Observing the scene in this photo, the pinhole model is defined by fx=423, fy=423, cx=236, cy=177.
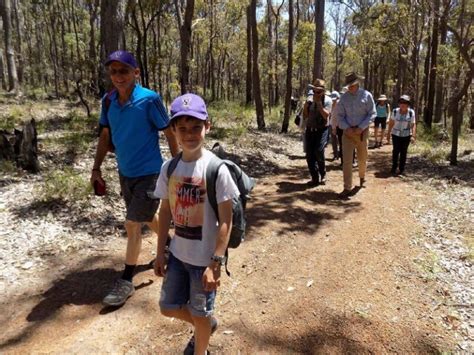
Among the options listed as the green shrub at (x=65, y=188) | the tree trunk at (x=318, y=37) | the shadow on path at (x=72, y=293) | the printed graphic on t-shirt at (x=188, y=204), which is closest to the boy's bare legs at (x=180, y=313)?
the printed graphic on t-shirt at (x=188, y=204)

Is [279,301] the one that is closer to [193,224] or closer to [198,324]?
[198,324]

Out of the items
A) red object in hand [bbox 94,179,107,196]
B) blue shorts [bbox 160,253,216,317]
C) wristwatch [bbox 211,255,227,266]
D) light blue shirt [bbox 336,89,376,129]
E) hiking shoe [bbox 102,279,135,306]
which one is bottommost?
hiking shoe [bbox 102,279,135,306]

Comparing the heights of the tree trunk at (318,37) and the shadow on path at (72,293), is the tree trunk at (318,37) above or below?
above

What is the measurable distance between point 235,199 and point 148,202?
155 cm

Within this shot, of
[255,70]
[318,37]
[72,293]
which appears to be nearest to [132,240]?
[72,293]

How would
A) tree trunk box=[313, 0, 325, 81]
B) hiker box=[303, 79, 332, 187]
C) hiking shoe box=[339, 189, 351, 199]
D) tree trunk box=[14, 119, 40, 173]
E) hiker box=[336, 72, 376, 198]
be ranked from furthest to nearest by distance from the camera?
tree trunk box=[313, 0, 325, 81]
hiker box=[303, 79, 332, 187]
hiking shoe box=[339, 189, 351, 199]
hiker box=[336, 72, 376, 198]
tree trunk box=[14, 119, 40, 173]

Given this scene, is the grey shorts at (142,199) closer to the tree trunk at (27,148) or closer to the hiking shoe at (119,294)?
the hiking shoe at (119,294)

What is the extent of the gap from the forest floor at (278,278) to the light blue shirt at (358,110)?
1.29 m

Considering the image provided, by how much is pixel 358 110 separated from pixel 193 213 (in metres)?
5.42

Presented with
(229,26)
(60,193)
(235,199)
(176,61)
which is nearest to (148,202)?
(235,199)

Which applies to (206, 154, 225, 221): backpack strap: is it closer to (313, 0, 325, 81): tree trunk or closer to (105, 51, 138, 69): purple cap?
(105, 51, 138, 69): purple cap

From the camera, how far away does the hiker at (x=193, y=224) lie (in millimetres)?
2455

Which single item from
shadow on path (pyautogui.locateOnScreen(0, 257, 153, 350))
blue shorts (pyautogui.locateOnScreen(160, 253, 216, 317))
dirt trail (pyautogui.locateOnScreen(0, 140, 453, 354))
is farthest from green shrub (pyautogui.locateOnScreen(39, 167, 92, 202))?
blue shorts (pyautogui.locateOnScreen(160, 253, 216, 317))

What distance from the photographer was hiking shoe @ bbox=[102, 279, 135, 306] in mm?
3832
